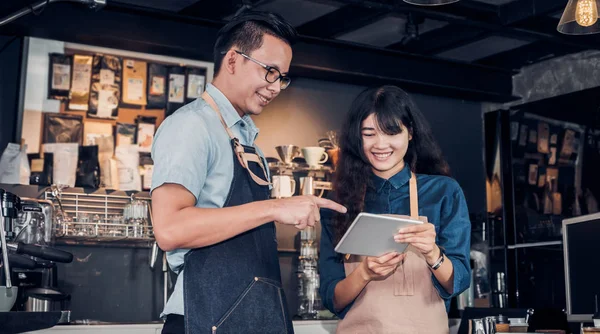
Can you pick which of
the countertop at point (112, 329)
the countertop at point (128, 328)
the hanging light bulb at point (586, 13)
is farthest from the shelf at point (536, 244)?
the hanging light bulb at point (586, 13)

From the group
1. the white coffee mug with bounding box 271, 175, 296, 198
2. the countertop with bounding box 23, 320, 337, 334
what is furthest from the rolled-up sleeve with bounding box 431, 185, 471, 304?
the white coffee mug with bounding box 271, 175, 296, 198

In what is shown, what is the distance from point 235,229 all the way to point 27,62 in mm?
3145

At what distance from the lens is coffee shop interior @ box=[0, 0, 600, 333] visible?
435cm

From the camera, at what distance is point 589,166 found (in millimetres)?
5648

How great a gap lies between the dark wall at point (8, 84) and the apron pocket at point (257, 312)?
3.02 metres

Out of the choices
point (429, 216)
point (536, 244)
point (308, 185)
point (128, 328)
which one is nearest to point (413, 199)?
point (429, 216)

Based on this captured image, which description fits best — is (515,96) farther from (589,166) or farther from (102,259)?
(102,259)

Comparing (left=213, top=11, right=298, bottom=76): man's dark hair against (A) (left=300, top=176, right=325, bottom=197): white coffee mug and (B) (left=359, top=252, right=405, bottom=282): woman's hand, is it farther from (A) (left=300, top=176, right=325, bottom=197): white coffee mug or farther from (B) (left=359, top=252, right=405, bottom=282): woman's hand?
(A) (left=300, top=176, right=325, bottom=197): white coffee mug

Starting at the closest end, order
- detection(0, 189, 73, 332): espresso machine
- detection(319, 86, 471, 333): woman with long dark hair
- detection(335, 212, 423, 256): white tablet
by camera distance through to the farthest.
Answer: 1. detection(335, 212, 423, 256): white tablet
2. detection(0, 189, 73, 332): espresso machine
3. detection(319, 86, 471, 333): woman with long dark hair

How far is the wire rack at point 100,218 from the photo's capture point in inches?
173

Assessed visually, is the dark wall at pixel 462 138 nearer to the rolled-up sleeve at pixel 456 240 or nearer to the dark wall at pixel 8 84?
the dark wall at pixel 8 84

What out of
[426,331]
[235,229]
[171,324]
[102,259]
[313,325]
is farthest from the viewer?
[102,259]

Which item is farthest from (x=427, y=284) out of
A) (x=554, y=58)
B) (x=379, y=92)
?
(x=554, y=58)

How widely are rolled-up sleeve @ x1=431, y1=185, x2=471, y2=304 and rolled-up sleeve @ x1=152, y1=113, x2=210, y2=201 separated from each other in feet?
2.59
